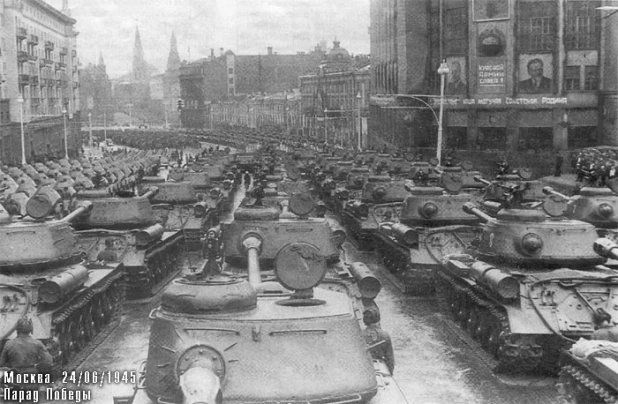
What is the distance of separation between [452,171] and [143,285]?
11.0 meters

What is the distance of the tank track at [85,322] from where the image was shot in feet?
47.4

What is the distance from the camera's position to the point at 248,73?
14975 centimetres

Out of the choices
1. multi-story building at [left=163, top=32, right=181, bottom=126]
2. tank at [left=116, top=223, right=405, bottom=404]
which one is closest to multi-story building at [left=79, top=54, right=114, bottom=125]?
multi-story building at [left=163, top=32, right=181, bottom=126]

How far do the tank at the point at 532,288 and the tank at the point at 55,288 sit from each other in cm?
632

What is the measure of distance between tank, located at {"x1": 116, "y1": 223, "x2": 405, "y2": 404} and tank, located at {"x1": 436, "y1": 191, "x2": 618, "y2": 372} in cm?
503

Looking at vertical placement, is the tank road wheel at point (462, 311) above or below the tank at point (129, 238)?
below

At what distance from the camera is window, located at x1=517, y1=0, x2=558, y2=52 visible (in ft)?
184

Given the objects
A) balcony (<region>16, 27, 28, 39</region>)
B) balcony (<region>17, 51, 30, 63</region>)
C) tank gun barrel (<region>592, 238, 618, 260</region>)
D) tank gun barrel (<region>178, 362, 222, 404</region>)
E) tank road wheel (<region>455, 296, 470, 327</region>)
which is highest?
balcony (<region>16, 27, 28, 39</region>)

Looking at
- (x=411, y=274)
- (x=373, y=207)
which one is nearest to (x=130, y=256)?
(x=411, y=274)

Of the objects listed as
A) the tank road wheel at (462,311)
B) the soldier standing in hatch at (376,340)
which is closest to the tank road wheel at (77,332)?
the soldier standing in hatch at (376,340)

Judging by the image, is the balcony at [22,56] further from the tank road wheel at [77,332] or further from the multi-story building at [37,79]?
the tank road wheel at [77,332]

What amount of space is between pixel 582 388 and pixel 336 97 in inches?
3561

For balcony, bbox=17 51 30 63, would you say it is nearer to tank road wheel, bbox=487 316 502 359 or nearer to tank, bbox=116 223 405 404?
tank road wheel, bbox=487 316 502 359

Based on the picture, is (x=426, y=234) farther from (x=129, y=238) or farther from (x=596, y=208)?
(x=129, y=238)
